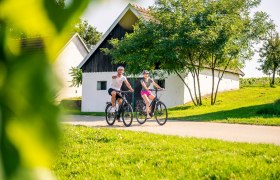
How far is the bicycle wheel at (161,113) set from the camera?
12.4 m

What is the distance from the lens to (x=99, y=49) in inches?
1064

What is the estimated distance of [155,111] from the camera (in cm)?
1264

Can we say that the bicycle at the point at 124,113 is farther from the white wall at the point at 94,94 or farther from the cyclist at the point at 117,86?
the white wall at the point at 94,94

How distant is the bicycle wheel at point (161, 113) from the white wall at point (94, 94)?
1423 centimetres

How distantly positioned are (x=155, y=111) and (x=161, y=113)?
0.23 m

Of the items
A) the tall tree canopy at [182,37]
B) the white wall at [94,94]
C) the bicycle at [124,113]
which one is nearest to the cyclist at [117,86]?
the bicycle at [124,113]

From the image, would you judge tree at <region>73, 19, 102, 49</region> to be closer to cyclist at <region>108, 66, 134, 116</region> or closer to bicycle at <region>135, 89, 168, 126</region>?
cyclist at <region>108, 66, 134, 116</region>

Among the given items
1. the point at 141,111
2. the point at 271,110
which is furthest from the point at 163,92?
the point at 141,111

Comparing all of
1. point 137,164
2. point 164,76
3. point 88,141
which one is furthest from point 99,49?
point 137,164

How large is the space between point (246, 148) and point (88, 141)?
3077 millimetres

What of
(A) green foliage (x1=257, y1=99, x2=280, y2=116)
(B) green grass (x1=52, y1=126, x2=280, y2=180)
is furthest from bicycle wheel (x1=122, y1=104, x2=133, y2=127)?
(A) green foliage (x1=257, y1=99, x2=280, y2=116)

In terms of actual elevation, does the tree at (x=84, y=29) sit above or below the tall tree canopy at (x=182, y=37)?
below

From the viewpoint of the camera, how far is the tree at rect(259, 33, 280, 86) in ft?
158

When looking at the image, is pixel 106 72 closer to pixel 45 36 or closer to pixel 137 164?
pixel 137 164
